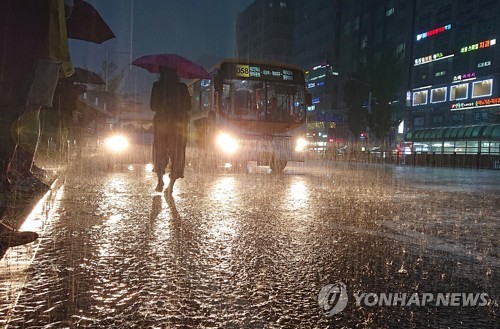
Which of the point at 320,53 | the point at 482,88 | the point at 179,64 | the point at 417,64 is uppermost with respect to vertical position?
the point at 320,53

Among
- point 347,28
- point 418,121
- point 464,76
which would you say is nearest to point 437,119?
point 418,121

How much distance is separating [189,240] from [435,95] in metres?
55.3

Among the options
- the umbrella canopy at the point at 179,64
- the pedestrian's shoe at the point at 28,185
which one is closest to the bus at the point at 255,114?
the umbrella canopy at the point at 179,64

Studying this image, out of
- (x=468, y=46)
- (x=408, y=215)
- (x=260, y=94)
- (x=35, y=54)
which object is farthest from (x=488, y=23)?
(x=35, y=54)

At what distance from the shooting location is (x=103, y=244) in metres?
3.14

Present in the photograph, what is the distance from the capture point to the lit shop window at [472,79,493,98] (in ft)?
144

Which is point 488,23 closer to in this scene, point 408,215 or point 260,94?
point 260,94

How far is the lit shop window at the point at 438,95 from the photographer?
168 feet

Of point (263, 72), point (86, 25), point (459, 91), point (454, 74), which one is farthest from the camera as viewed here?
point (454, 74)

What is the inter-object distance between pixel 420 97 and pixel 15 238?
58.2m

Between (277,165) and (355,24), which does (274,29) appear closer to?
(355,24)

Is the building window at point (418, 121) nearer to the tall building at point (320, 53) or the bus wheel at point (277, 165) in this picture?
the tall building at point (320, 53)

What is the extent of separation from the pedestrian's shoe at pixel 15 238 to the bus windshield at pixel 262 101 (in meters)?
9.19

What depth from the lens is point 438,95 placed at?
170ft
